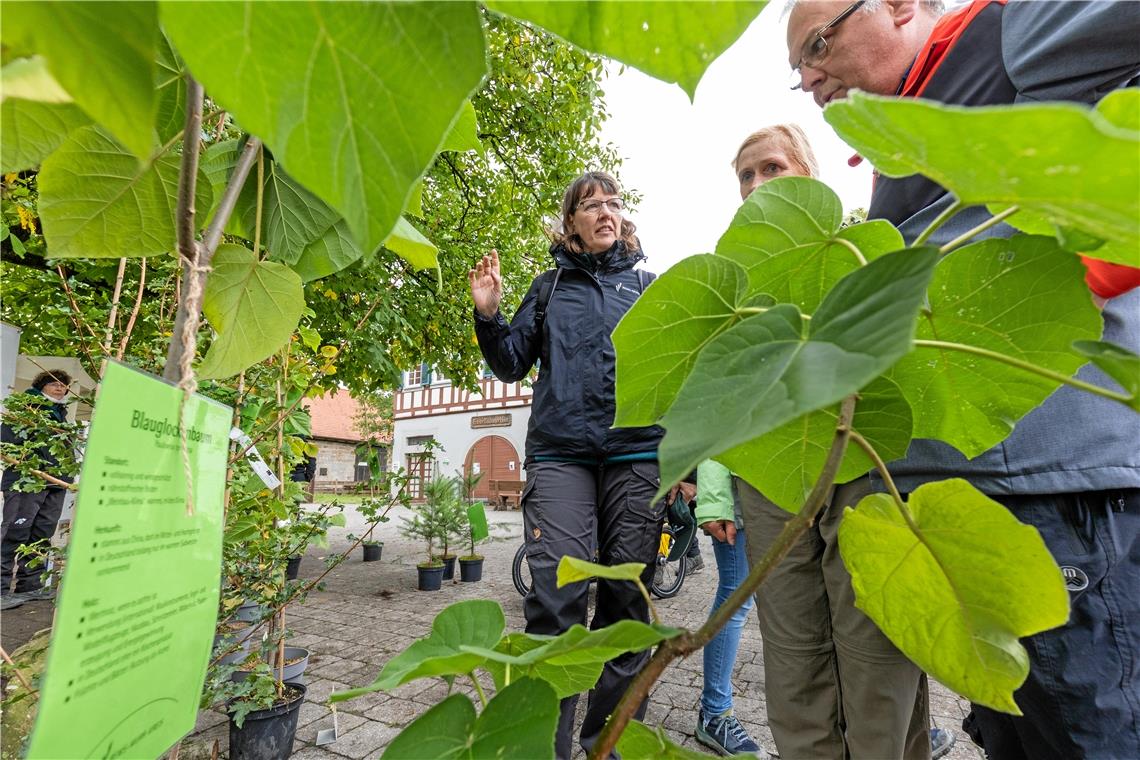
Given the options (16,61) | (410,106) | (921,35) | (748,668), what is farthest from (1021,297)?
(748,668)

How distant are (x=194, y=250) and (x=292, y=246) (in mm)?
166

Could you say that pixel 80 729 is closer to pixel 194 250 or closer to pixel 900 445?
pixel 194 250

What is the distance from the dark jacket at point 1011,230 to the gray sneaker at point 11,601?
15.6ft

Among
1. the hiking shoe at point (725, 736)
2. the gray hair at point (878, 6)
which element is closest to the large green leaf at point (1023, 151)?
the gray hair at point (878, 6)

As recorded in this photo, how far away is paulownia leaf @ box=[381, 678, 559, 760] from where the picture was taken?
270 millimetres

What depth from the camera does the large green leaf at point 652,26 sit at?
0.80ft

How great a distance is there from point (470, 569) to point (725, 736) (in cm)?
346

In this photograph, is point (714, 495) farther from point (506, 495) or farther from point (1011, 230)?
point (506, 495)

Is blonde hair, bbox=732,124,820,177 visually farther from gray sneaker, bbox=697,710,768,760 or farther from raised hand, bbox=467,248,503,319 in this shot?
gray sneaker, bbox=697,710,768,760

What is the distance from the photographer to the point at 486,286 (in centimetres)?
178

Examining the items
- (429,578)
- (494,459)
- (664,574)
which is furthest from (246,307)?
(494,459)

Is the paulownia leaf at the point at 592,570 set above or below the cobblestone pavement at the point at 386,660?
above

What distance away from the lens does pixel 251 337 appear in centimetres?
45

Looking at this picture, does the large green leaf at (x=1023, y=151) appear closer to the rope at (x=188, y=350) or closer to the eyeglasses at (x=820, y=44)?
the rope at (x=188, y=350)
